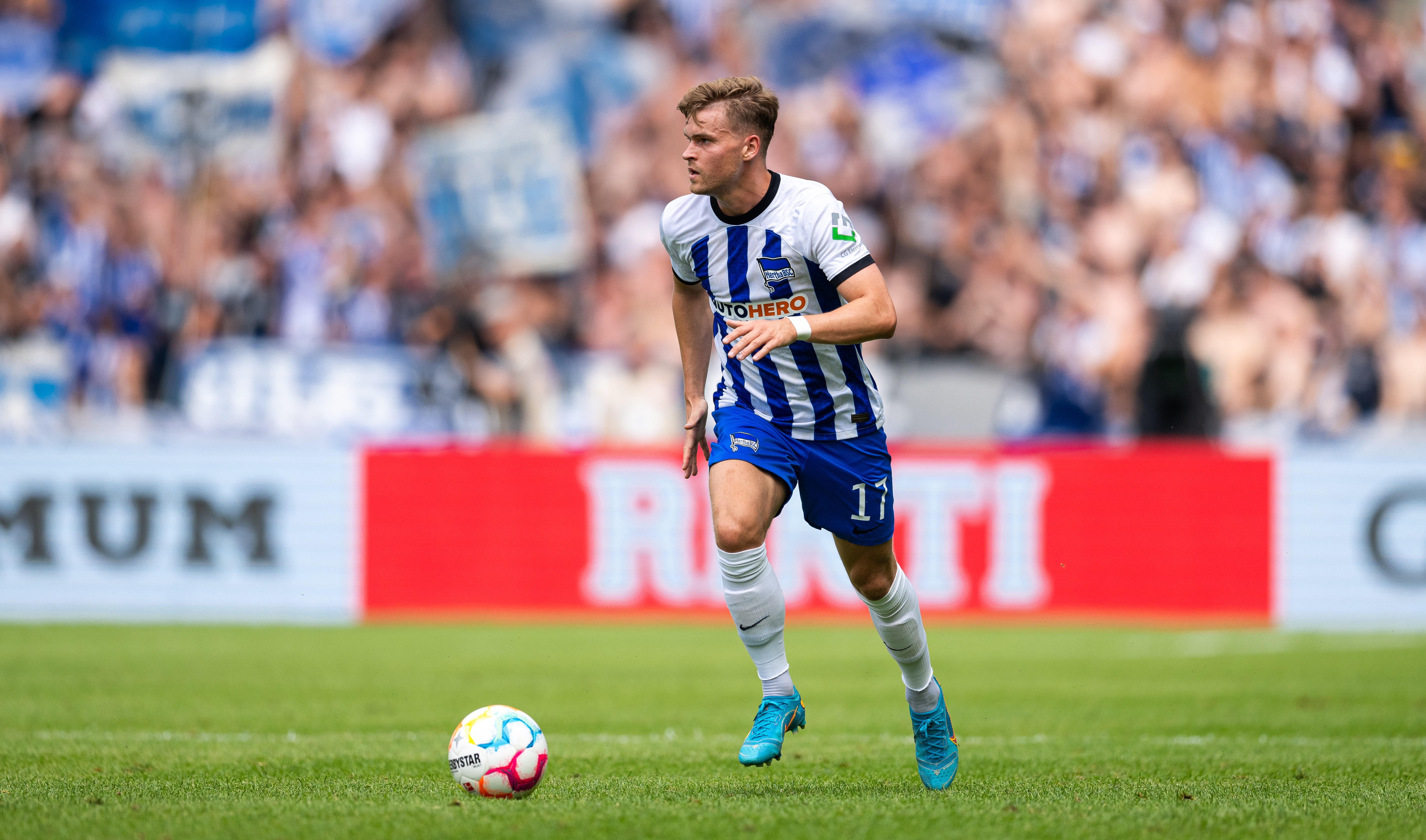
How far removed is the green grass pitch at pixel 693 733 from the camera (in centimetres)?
497

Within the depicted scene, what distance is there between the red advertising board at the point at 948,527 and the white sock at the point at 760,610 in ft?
26.3

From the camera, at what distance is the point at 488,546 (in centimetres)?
1415

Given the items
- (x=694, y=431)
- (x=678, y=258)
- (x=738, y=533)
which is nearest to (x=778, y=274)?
(x=678, y=258)

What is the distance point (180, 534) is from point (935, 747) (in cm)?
979

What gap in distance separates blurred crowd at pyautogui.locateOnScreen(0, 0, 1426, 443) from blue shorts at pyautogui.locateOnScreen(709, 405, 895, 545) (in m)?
9.15

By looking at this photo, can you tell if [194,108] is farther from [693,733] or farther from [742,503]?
[742,503]

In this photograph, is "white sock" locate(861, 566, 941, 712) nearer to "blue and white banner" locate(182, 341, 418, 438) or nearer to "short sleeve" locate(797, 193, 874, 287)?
"short sleeve" locate(797, 193, 874, 287)

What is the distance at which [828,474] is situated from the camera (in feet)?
18.8

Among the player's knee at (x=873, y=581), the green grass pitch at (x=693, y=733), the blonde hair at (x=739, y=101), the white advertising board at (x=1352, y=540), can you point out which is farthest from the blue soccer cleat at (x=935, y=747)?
the white advertising board at (x=1352, y=540)

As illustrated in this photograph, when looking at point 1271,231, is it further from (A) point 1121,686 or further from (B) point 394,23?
(B) point 394,23

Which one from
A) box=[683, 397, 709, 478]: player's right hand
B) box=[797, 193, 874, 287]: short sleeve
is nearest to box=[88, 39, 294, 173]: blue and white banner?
box=[683, 397, 709, 478]: player's right hand

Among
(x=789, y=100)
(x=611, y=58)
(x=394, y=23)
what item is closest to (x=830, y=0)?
(x=789, y=100)

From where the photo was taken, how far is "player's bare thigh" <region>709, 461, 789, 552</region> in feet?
18.2

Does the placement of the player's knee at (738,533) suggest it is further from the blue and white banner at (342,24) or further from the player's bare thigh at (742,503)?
the blue and white banner at (342,24)
